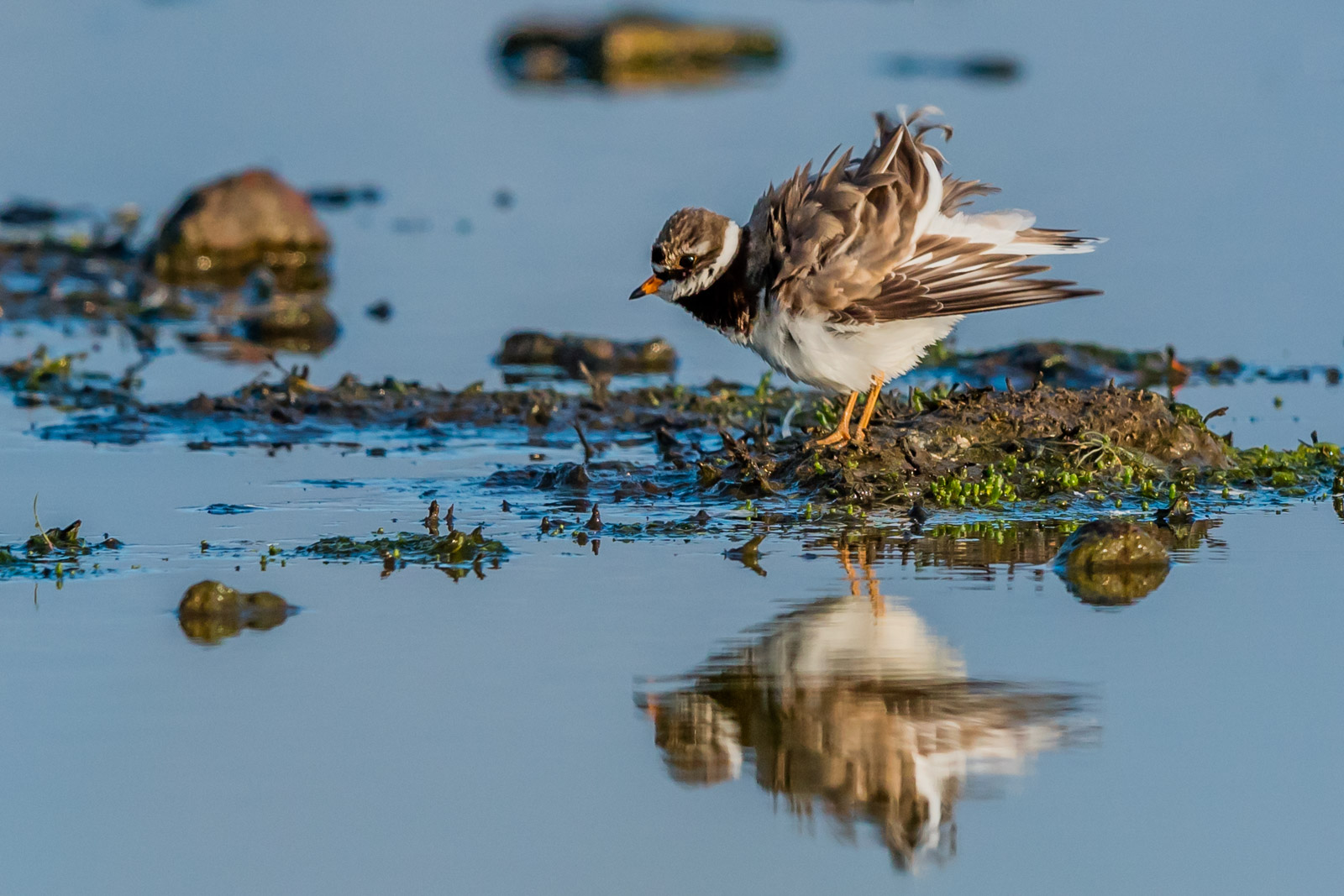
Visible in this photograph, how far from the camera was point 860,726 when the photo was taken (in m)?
6.74

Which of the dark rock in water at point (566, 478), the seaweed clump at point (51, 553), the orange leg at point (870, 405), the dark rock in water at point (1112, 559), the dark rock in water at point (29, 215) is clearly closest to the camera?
the dark rock in water at point (1112, 559)

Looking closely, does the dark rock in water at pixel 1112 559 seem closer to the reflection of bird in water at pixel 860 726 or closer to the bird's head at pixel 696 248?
the reflection of bird in water at pixel 860 726

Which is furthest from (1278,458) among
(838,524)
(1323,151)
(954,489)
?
(1323,151)

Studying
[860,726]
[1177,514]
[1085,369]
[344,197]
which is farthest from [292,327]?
[860,726]

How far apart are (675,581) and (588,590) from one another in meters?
0.39

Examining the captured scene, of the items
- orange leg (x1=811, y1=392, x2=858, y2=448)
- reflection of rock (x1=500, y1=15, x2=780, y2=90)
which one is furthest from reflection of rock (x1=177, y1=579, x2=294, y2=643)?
reflection of rock (x1=500, y1=15, x2=780, y2=90)

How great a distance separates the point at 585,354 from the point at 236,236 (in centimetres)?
505

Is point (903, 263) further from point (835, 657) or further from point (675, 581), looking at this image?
point (835, 657)

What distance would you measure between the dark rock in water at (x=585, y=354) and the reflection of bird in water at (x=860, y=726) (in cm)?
622

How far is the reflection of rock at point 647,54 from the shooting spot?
2747 cm

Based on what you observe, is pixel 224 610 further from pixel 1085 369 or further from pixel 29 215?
pixel 29 215

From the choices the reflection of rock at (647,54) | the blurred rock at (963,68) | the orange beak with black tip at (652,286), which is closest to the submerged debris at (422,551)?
the orange beak with black tip at (652,286)

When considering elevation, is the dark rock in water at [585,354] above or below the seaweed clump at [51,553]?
above

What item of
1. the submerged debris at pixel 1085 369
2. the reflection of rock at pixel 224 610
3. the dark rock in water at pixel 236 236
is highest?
the dark rock in water at pixel 236 236
